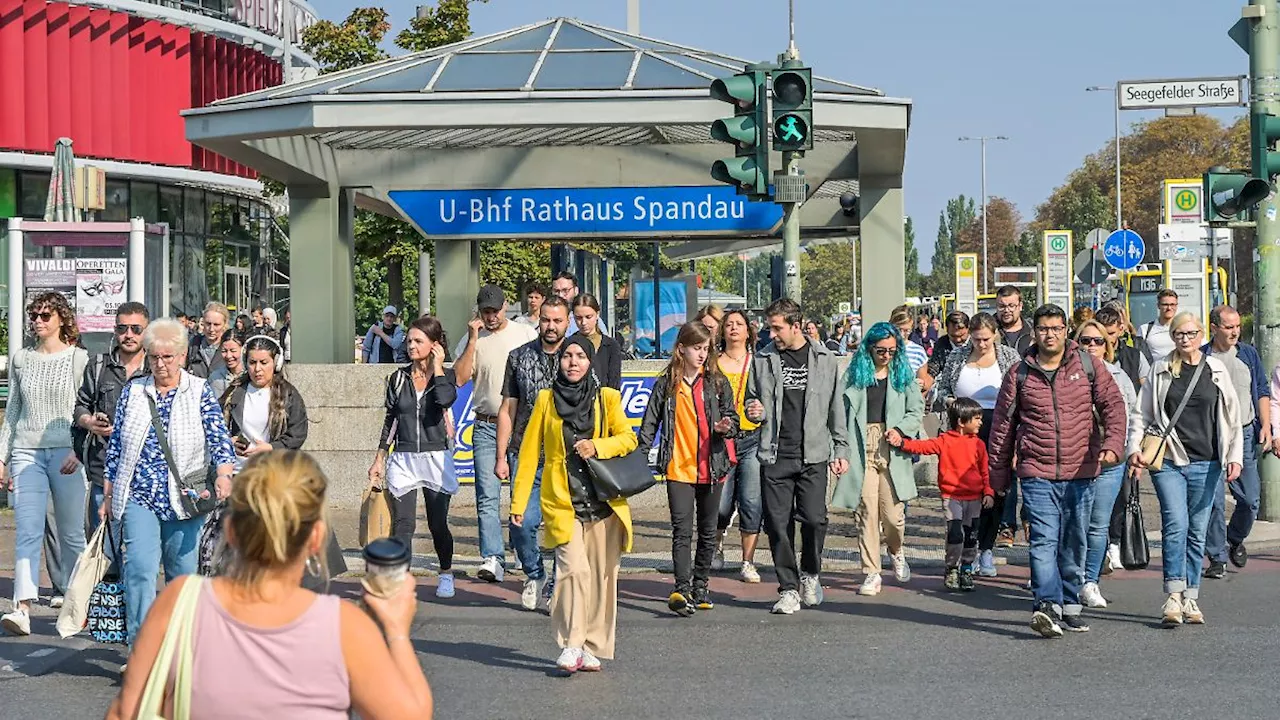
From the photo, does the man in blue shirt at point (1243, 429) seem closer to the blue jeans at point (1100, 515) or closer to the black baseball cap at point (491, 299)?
the blue jeans at point (1100, 515)

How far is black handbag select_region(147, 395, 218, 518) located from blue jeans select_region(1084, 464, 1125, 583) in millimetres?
4545

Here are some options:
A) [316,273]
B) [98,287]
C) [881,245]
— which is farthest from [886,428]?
[98,287]

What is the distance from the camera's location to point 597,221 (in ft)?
57.2

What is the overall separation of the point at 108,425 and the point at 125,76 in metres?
34.0

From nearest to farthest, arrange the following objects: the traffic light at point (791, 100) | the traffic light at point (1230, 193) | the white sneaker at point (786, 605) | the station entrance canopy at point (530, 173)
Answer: the white sneaker at point (786, 605), the traffic light at point (791, 100), the traffic light at point (1230, 193), the station entrance canopy at point (530, 173)

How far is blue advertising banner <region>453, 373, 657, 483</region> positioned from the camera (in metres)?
14.9

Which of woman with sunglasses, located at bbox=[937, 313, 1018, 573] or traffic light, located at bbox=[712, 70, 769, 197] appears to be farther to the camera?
traffic light, located at bbox=[712, 70, 769, 197]

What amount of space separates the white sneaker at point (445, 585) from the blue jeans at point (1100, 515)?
368cm

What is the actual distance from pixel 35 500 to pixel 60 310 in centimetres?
103

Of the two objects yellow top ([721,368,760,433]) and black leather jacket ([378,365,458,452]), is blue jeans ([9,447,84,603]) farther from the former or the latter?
yellow top ([721,368,760,433])

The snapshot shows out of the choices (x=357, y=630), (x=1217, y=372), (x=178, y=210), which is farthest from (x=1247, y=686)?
(x=178, y=210)

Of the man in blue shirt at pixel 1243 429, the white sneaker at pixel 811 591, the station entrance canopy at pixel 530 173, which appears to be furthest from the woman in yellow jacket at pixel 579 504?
the station entrance canopy at pixel 530 173

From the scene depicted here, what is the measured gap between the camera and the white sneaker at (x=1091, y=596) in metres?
9.87

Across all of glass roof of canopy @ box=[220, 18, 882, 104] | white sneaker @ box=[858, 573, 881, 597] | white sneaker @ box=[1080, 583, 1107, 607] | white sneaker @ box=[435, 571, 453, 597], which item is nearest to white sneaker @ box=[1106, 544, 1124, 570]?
white sneaker @ box=[1080, 583, 1107, 607]
